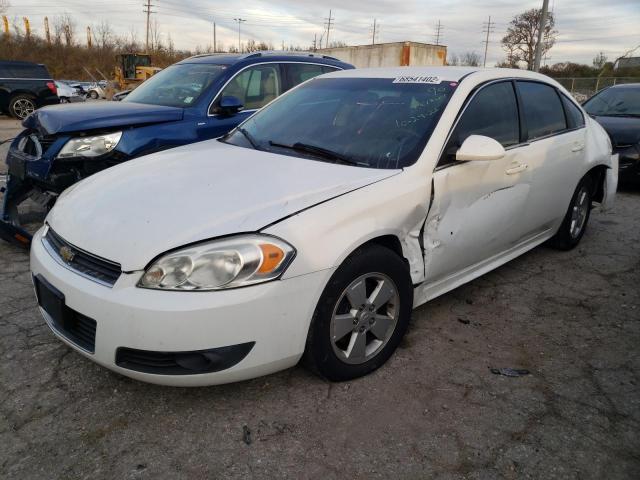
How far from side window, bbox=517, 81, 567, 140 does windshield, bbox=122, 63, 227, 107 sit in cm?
288

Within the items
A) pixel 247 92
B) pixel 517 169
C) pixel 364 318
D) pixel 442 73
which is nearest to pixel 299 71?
pixel 247 92

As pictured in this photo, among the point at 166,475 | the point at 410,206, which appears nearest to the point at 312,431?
the point at 166,475

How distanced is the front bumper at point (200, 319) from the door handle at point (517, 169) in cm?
167

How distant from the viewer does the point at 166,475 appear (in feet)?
6.45

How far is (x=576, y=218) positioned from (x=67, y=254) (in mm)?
4054

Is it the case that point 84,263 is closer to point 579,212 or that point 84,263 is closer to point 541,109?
point 541,109

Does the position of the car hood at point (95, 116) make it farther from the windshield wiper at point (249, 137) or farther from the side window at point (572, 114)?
the side window at point (572, 114)

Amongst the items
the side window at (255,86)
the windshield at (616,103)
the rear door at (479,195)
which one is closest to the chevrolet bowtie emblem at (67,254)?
the rear door at (479,195)

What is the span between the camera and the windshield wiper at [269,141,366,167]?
280 centimetres

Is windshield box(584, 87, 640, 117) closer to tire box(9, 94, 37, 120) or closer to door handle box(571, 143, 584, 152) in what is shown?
door handle box(571, 143, 584, 152)

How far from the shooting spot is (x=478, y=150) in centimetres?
275

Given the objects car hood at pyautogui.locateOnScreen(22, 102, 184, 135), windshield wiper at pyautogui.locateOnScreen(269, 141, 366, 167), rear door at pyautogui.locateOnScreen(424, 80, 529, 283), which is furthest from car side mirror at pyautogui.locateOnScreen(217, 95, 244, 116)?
rear door at pyautogui.locateOnScreen(424, 80, 529, 283)

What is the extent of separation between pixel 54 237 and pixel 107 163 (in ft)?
5.70

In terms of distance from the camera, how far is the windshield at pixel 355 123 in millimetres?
2836
